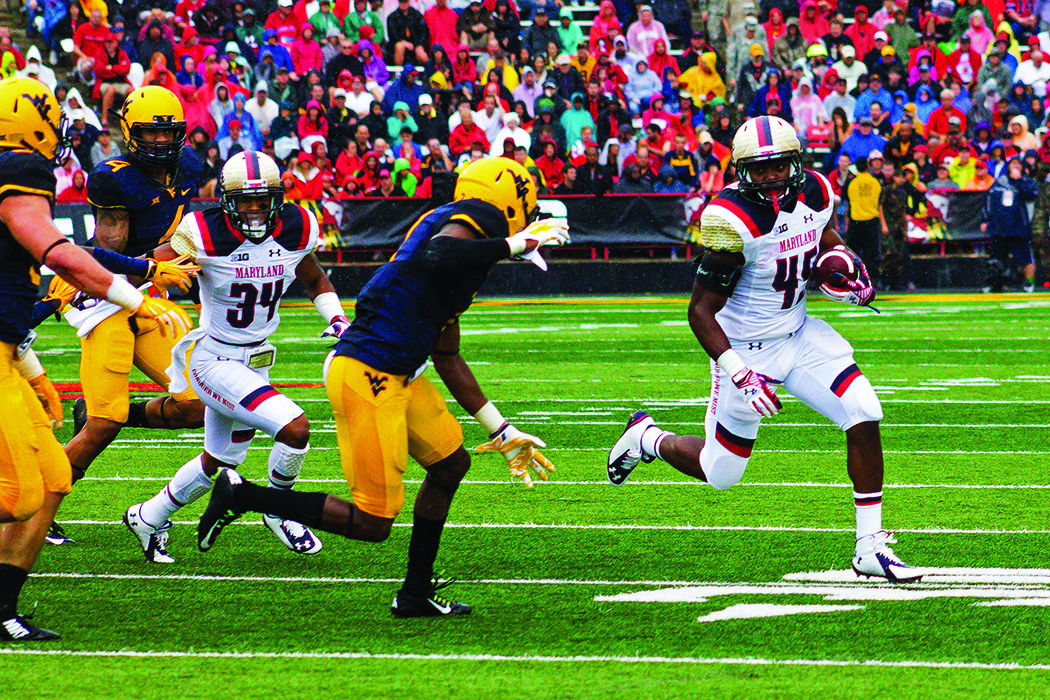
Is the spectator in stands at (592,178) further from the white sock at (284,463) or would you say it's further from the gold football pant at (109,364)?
the white sock at (284,463)

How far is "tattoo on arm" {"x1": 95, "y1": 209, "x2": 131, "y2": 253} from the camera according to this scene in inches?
271

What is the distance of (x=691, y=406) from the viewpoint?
35.0 feet

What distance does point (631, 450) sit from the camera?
705 cm

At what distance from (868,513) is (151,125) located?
3660mm

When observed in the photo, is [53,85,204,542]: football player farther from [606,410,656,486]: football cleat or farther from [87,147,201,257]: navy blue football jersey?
[606,410,656,486]: football cleat

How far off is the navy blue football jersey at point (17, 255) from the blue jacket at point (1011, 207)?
17.2 metres

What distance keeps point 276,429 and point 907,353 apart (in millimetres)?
8902

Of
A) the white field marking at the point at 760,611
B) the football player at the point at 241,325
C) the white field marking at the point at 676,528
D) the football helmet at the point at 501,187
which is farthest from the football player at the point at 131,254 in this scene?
the white field marking at the point at 760,611

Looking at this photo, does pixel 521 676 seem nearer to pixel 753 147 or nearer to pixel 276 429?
pixel 276 429

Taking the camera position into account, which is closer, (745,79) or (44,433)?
(44,433)

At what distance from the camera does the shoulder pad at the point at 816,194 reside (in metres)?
6.14

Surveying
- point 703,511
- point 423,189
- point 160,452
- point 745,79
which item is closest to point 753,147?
point 703,511

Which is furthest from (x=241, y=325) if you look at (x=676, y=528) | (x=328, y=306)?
(x=676, y=528)

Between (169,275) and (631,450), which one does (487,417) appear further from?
(631,450)
